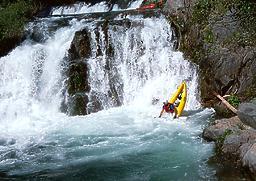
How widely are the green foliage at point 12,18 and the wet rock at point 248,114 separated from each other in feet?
28.1

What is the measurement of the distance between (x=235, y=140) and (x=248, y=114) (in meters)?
0.64

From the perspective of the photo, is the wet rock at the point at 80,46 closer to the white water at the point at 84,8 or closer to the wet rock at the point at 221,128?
the white water at the point at 84,8

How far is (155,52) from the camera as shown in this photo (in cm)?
1246

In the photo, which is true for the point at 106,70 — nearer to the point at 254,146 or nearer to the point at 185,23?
the point at 185,23

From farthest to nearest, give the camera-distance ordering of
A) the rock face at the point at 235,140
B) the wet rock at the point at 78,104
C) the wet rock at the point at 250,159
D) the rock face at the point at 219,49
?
1. the wet rock at the point at 78,104
2. the rock face at the point at 219,49
3. the rock face at the point at 235,140
4. the wet rock at the point at 250,159

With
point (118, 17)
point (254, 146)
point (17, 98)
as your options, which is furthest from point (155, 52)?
point (254, 146)

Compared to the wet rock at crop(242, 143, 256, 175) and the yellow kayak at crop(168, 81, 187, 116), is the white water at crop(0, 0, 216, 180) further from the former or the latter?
the wet rock at crop(242, 143, 256, 175)

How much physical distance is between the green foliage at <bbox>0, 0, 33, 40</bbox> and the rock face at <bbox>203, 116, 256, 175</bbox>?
8.15m

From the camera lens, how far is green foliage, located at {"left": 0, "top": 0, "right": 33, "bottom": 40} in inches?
559

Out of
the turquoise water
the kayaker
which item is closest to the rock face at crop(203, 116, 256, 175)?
the turquoise water

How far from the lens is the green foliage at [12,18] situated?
1420 centimetres

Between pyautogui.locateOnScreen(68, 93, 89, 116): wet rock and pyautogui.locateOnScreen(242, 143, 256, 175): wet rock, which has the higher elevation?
pyautogui.locateOnScreen(68, 93, 89, 116): wet rock

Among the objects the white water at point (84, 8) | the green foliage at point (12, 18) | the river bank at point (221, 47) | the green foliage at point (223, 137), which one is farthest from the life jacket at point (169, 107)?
the white water at point (84, 8)

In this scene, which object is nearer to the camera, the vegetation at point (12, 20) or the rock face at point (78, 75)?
the rock face at point (78, 75)
